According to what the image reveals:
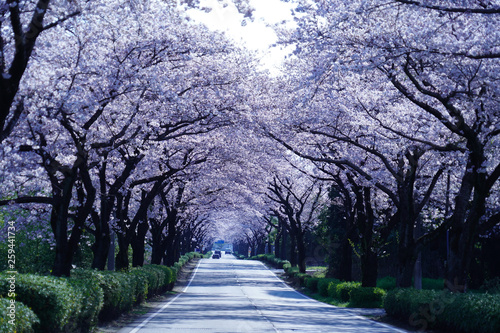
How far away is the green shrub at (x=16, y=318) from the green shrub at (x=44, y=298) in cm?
69

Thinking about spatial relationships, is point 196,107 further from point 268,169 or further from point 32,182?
point 268,169

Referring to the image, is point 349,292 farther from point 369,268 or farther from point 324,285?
point 324,285

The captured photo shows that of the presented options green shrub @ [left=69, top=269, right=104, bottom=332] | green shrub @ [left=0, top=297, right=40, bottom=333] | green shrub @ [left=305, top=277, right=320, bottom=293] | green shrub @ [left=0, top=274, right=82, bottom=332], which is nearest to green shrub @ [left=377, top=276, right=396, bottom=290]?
green shrub @ [left=305, top=277, right=320, bottom=293]

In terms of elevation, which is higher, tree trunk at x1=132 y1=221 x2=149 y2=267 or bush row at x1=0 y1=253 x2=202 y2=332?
tree trunk at x1=132 y1=221 x2=149 y2=267

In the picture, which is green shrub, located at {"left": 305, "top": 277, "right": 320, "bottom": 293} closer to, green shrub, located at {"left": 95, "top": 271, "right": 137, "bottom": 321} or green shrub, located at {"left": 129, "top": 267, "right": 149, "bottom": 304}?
green shrub, located at {"left": 129, "top": 267, "right": 149, "bottom": 304}

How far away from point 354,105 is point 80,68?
979cm

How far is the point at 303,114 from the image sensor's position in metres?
23.2

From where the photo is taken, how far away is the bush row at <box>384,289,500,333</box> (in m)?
13.1

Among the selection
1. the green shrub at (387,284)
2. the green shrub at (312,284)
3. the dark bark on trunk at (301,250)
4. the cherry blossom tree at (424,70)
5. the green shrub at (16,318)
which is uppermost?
the cherry blossom tree at (424,70)

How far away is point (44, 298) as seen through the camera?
10.4 m

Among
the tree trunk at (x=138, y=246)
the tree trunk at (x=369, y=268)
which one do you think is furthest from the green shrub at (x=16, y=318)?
the tree trunk at (x=138, y=246)

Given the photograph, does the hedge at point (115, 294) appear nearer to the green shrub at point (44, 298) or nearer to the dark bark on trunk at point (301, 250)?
the green shrub at point (44, 298)

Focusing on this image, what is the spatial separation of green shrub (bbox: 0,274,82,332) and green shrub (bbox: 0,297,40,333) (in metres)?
0.69

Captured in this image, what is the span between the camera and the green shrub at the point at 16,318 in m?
7.68
